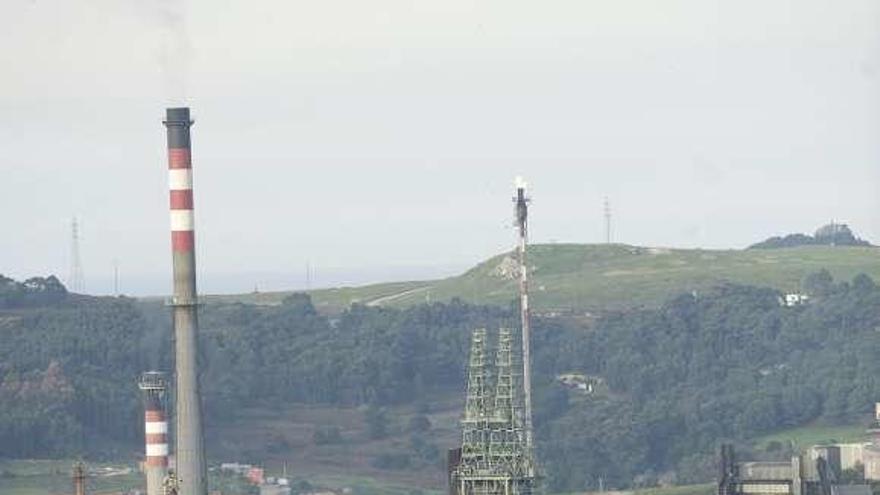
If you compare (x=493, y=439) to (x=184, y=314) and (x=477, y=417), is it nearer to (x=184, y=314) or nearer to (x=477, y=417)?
(x=477, y=417)

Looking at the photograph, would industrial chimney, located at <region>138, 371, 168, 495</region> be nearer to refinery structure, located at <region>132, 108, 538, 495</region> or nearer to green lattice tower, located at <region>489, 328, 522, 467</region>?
refinery structure, located at <region>132, 108, 538, 495</region>

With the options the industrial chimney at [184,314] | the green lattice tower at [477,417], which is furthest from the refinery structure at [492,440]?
the industrial chimney at [184,314]

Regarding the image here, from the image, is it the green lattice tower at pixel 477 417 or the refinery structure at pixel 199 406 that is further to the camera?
the green lattice tower at pixel 477 417

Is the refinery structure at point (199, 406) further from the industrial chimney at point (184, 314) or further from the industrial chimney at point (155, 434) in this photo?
the industrial chimney at point (155, 434)

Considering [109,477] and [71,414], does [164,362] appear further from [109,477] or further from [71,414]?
[109,477]

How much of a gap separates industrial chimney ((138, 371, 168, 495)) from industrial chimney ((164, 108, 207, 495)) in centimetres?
948

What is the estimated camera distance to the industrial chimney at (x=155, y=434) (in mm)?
121188

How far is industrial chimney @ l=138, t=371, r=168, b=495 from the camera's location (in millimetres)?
121188

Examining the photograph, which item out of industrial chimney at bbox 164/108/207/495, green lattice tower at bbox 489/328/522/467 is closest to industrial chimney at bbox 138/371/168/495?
industrial chimney at bbox 164/108/207/495

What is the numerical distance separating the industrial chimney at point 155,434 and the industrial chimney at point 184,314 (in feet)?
31.1

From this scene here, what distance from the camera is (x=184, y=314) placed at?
107 m

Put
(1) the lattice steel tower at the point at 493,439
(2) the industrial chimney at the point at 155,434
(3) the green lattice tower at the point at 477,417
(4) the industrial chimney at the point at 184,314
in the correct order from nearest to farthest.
Answer: (4) the industrial chimney at the point at 184,314, (1) the lattice steel tower at the point at 493,439, (3) the green lattice tower at the point at 477,417, (2) the industrial chimney at the point at 155,434

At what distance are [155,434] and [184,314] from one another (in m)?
17.9

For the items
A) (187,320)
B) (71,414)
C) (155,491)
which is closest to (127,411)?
(71,414)
